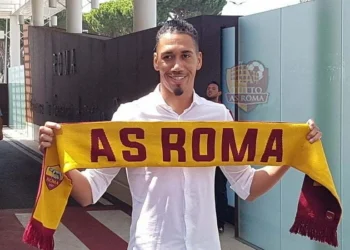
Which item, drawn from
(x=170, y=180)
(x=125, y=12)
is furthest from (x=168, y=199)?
(x=125, y=12)

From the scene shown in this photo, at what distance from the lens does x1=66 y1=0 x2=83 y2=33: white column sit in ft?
79.7

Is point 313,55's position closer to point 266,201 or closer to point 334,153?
point 334,153

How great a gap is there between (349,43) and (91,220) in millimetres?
5161

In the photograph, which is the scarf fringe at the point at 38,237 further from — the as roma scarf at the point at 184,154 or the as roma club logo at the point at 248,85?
the as roma club logo at the point at 248,85

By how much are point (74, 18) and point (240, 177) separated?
71.4 ft

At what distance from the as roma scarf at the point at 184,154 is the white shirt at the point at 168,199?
6 centimetres

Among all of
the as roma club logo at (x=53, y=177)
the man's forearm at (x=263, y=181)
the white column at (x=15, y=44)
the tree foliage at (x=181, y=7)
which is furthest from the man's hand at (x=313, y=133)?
the tree foliage at (x=181, y=7)

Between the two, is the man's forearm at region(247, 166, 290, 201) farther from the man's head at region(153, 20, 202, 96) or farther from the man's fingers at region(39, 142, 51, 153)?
the man's fingers at region(39, 142, 51, 153)

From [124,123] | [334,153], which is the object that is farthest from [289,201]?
[124,123]

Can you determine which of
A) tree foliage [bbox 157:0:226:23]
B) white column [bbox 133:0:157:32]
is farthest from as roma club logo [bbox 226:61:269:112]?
tree foliage [bbox 157:0:226:23]

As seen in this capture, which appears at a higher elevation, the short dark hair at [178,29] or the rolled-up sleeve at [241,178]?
the short dark hair at [178,29]

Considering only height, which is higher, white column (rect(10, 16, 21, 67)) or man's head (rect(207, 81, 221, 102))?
white column (rect(10, 16, 21, 67))

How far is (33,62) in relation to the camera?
79.8ft

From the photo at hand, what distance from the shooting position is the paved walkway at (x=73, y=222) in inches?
334
